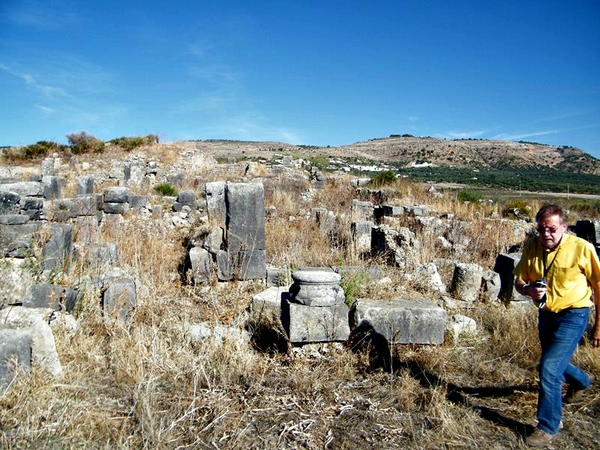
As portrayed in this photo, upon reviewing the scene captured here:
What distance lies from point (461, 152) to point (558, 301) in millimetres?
76379

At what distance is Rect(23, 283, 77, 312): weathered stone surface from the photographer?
185 inches

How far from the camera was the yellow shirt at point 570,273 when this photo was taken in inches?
118

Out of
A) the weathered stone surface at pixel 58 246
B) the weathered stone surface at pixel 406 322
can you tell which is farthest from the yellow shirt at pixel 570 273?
the weathered stone surface at pixel 58 246

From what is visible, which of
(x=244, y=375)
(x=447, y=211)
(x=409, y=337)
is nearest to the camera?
(x=244, y=375)

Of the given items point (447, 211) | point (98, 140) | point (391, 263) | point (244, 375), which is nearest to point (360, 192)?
point (447, 211)

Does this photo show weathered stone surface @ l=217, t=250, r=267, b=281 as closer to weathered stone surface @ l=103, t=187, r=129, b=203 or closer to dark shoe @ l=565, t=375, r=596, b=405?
dark shoe @ l=565, t=375, r=596, b=405

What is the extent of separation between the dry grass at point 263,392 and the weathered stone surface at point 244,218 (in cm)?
127

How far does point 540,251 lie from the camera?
321 centimetres

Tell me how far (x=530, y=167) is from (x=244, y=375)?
73.1 m

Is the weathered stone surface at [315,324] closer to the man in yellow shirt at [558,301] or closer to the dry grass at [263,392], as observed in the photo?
the dry grass at [263,392]

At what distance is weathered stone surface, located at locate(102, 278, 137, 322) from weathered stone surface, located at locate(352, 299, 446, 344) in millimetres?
2490

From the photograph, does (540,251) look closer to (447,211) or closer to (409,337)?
(409,337)

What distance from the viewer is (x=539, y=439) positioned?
3.02 m

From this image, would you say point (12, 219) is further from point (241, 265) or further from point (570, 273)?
point (570, 273)
